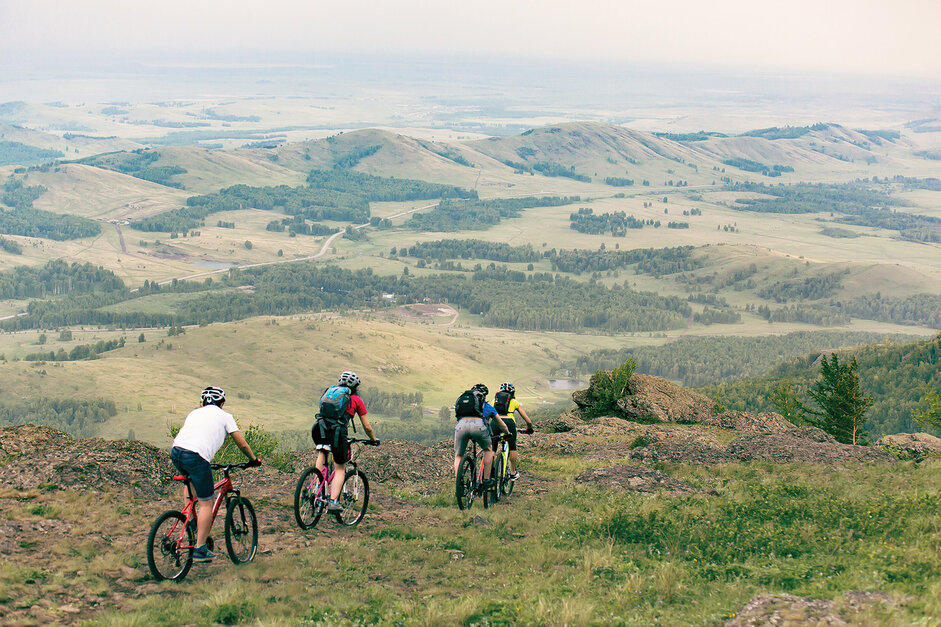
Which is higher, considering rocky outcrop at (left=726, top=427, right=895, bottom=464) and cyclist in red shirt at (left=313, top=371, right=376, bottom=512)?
cyclist in red shirt at (left=313, top=371, right=376, bottom=512)

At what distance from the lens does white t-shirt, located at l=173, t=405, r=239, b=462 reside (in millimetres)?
14750

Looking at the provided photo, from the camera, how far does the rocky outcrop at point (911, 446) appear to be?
3120 cm

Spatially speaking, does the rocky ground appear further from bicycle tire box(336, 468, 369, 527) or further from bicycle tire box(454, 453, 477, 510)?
bicycle tire box(454, 453, 477, 510)

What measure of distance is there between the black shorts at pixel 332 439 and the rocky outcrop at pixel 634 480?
31.9ft

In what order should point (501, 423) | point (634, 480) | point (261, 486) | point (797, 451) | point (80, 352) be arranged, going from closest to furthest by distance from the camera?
point (501, 423)
point (261, 486)
point (634, 480)
point (797, 451)
point (80, 352)

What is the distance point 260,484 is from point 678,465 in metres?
15.3

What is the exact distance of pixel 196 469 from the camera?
1488 centimetres

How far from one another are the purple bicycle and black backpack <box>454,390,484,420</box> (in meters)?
2.62

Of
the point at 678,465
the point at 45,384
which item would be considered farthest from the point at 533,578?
the point at 45,384

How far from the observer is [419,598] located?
46.9ft

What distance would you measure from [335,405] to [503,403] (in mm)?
6148

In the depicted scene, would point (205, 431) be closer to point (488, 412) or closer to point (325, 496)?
point (325, 496)

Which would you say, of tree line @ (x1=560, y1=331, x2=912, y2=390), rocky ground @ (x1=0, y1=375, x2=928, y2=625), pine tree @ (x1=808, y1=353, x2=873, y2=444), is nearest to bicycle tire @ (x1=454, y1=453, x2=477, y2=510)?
rocky ground @ (x1=0, y1=375, x2=928, y2=625)

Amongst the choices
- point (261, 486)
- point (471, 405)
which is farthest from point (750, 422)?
point (261, 486)
